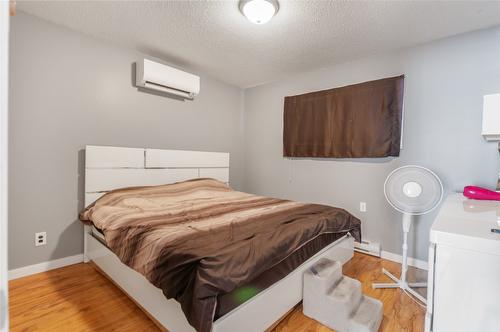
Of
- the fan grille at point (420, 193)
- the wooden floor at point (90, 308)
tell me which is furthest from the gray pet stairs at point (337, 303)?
the fan grille at point (420, 193)

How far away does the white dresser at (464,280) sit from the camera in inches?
34.1

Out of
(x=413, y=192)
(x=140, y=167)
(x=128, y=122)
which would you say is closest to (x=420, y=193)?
(x=413, y=192)

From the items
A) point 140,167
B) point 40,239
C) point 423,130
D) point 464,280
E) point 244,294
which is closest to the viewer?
point 464,280

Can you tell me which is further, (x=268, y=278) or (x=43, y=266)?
(x=43, y=266)

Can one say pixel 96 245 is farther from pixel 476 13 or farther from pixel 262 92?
pixel 476 13

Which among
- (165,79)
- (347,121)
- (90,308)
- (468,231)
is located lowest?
(90,308)

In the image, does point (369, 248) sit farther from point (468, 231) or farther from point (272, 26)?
point (272, 26)

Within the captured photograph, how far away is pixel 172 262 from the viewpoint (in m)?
1.27

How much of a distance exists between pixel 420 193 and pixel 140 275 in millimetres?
2161

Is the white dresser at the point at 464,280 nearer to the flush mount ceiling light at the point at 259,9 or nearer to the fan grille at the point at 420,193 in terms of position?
the fan grille at the point at 420,193

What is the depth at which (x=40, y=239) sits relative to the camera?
2.31m

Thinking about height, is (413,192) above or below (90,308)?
above

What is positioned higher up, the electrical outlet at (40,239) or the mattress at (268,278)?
the mattress at (268,278)

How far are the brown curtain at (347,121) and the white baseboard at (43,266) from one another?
112 inches
